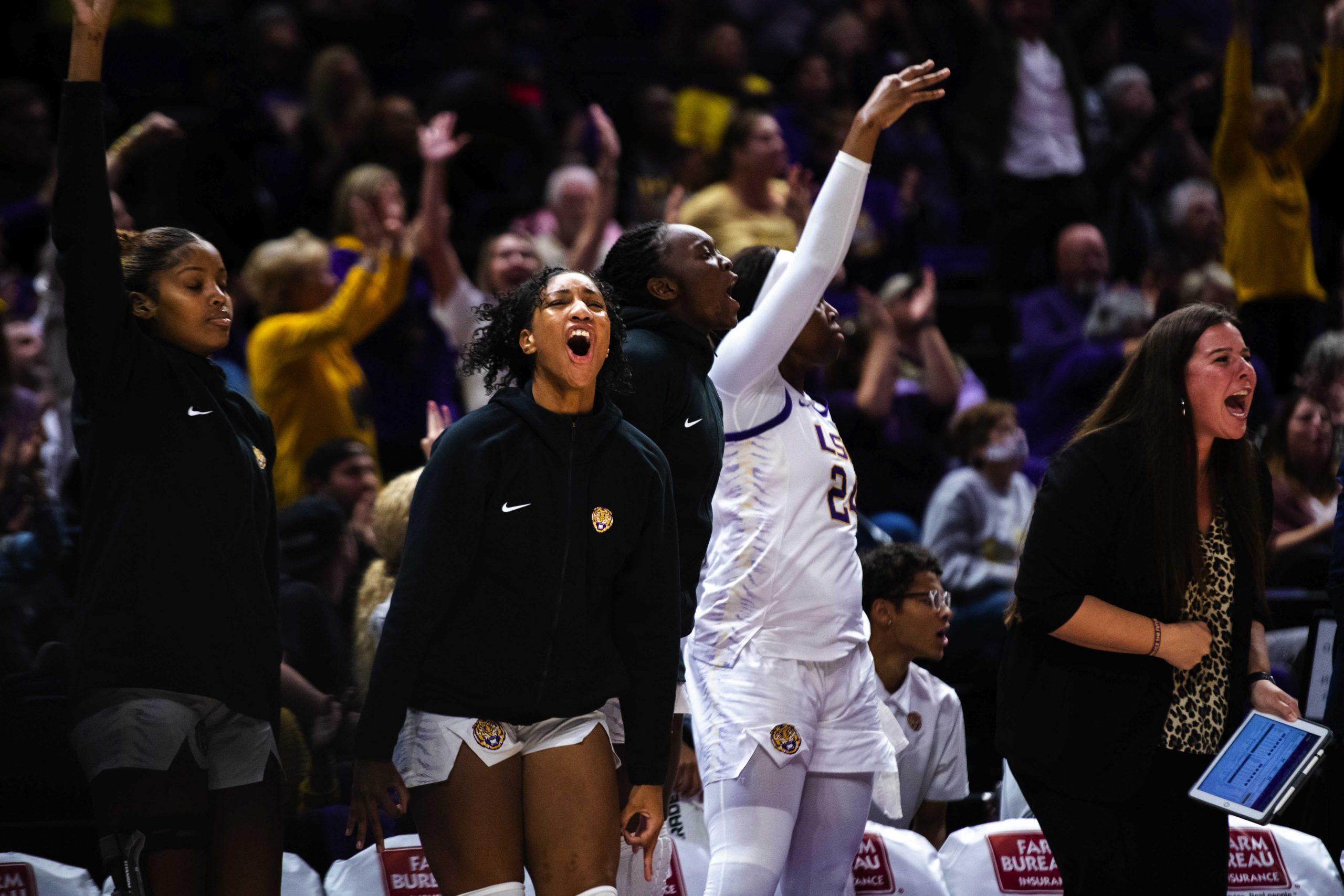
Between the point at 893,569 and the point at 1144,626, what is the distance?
154cm

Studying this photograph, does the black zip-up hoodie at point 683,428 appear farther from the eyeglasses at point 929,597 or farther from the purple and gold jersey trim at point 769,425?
the eyeglasses at point 929,597

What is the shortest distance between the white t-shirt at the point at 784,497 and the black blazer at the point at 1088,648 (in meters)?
0.49

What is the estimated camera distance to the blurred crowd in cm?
518

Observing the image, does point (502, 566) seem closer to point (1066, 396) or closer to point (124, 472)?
point (124, 472)

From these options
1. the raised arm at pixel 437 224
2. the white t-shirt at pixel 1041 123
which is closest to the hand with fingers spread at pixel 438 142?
the raised arm at pixel 437 224

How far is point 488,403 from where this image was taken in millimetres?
2854

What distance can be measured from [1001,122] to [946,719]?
193 inches

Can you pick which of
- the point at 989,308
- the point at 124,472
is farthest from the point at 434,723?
the point at 989,308

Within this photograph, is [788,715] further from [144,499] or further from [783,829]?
[144,499]

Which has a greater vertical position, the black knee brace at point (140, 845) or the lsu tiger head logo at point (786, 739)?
the black knee brace at point (140, 845)

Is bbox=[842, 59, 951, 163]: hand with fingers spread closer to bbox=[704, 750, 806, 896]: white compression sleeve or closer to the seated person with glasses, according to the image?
bbox=[704, 750, 806, 896]: white compression sleeve

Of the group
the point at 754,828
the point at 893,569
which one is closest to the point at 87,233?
the point at 754,828

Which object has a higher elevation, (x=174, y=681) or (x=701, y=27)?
(x=701, y=27)

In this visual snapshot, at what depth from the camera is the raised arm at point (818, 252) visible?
3.35 m
